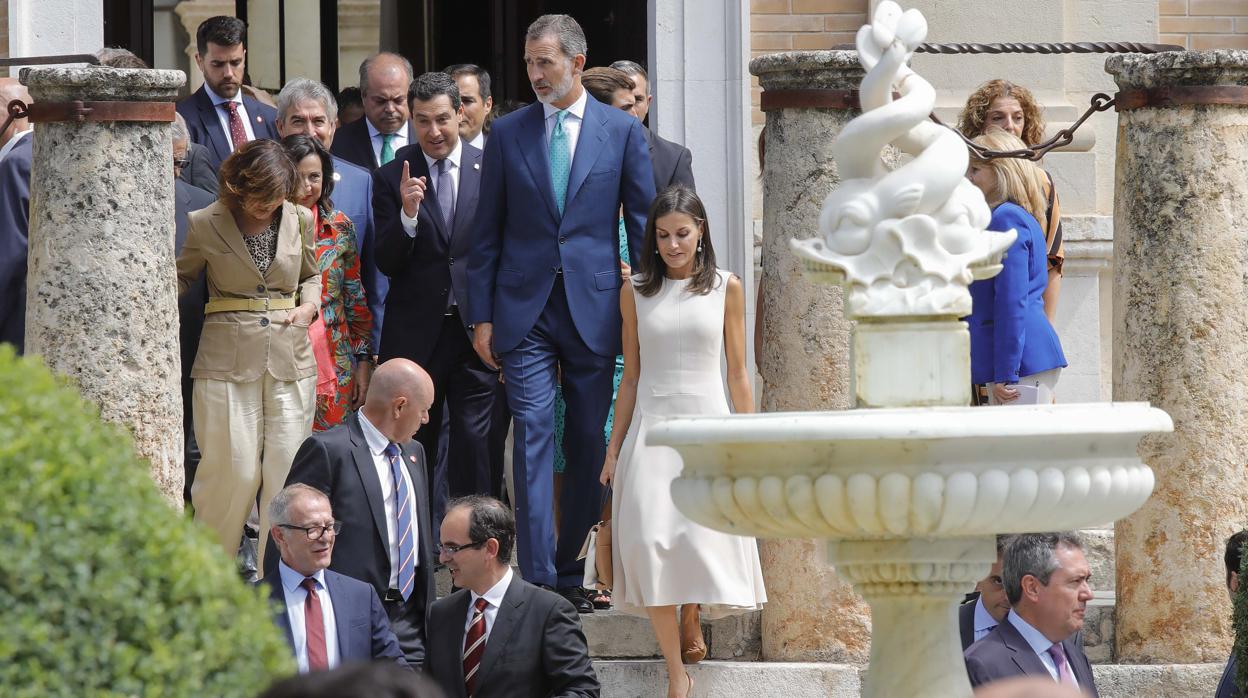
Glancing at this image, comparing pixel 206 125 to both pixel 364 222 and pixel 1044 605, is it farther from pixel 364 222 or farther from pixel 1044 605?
pixel 1044 605

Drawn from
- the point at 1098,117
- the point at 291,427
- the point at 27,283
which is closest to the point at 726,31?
the point at 1098,117

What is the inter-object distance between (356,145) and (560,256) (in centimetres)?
169

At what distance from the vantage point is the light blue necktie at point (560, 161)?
9008 mm

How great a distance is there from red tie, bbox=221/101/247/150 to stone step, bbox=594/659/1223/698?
3056 mm

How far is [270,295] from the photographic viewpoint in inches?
341

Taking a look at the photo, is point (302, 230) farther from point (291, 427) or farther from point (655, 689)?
point (655, 689)

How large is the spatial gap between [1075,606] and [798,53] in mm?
2315

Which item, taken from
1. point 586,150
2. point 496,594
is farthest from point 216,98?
point 496,594

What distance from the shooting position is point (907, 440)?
5.44 m

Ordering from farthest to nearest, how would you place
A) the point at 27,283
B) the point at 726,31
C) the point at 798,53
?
the point at 726,31
the point at 798,53
the point at 27,283

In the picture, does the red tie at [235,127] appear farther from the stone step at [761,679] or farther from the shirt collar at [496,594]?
the shirt collar at [496,594]

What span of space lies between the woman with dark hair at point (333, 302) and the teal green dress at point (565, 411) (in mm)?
823

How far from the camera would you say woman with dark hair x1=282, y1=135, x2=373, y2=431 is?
9062mm

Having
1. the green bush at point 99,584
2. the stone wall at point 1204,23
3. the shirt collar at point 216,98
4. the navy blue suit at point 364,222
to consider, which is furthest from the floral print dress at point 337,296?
the green bush at point 99,584
